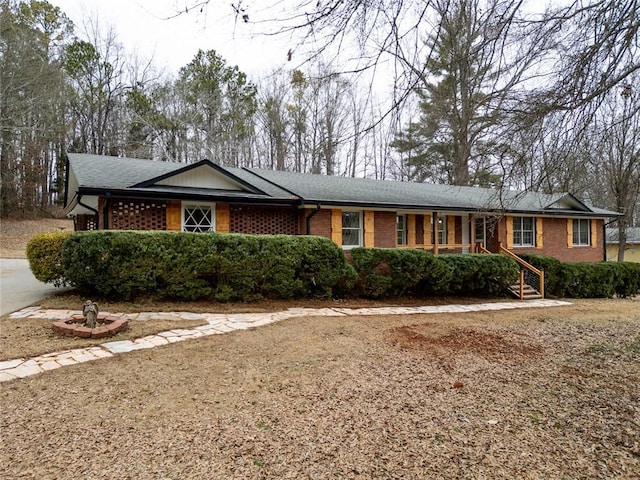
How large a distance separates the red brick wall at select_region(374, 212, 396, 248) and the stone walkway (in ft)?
12.7

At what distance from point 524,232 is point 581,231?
3.72 m

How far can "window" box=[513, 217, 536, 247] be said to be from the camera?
15.2 m

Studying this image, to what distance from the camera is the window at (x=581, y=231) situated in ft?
54.5

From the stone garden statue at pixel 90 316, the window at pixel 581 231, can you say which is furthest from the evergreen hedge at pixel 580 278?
the stone garden statue at pixel 90 316

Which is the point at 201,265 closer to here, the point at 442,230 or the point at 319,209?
the point at 319,209

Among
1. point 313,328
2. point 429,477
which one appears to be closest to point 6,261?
point 313,328

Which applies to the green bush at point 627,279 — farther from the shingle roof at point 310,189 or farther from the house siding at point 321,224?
the house siding at point 321,224

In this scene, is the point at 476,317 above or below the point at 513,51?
below

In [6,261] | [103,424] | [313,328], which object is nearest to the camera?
[103,424]

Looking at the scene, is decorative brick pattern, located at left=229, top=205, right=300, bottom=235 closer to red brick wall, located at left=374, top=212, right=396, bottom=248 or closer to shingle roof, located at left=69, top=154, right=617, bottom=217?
shingle roof, located at left=69, top=154, right=617, bottom=217

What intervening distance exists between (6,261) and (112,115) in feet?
44.9

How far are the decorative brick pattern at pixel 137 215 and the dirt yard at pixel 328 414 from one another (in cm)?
540

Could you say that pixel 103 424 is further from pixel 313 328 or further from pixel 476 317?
pixel 476 317

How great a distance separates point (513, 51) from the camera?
3621mm
